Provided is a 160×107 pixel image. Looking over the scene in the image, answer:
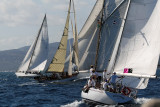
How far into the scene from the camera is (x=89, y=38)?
50219 millimetres

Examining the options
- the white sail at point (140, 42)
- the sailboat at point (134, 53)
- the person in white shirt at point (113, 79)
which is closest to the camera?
the white sail at point (140, 42)

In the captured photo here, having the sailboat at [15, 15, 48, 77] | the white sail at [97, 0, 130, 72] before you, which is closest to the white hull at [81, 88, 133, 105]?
the white sail at [97, 0, 130, 72]

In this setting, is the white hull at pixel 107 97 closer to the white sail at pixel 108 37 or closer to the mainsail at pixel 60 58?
the white sail at pixel 108 37

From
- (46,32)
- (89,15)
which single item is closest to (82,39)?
(89,15)

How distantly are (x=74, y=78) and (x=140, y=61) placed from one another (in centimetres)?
3478

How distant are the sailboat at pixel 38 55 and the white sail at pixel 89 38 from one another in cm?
2233

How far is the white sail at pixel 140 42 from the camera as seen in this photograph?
70.6 feet

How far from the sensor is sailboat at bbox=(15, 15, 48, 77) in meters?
71.7

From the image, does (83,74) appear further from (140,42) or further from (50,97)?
(140,42)

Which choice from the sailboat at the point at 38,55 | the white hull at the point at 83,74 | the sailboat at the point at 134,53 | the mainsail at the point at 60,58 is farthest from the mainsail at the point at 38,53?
the sailboat at the point at 134,53

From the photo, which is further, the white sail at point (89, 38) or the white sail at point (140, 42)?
the white sail at point (89, 38)

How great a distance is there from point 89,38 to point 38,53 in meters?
25.5

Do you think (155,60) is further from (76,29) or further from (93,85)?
(76,29)

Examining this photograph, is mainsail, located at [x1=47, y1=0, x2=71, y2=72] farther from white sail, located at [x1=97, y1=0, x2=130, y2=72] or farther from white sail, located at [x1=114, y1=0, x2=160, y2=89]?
white sail, located at [x1=114, y1=0, x2=160, y2=89]
